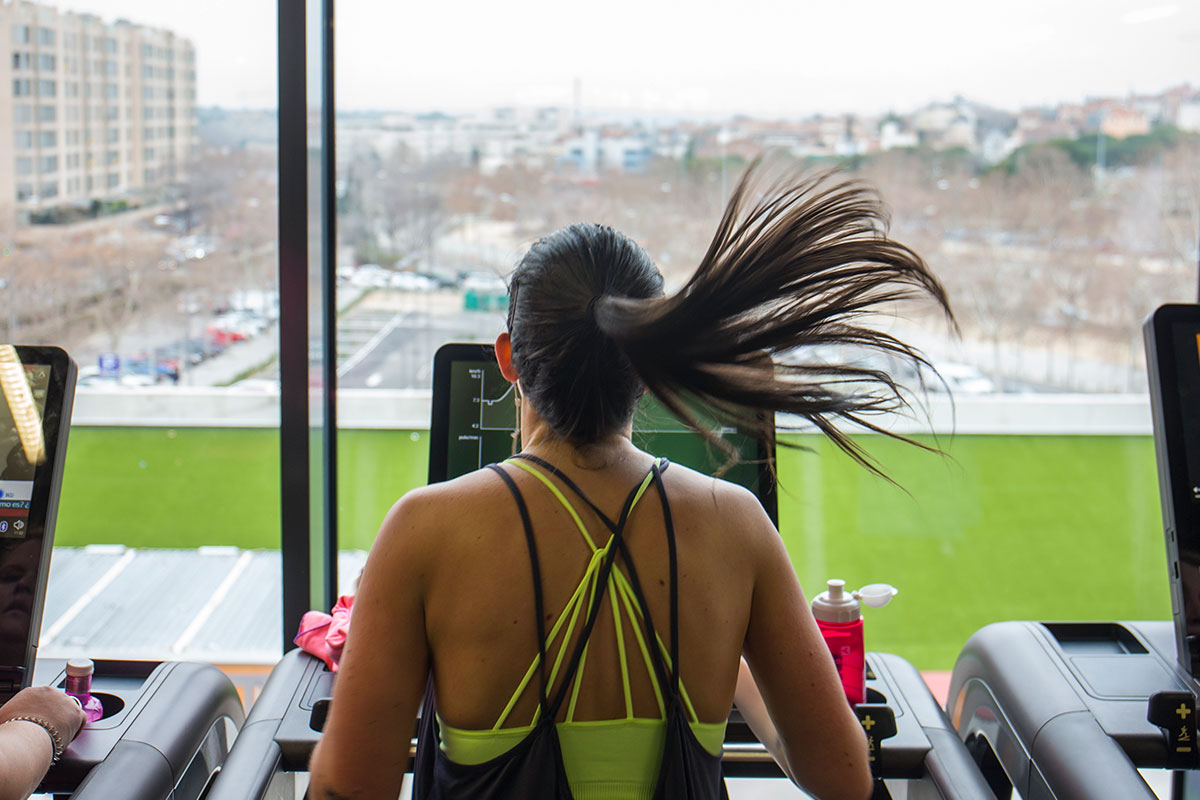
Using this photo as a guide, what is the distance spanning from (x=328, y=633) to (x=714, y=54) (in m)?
1.95

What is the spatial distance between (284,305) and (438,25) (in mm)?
1021

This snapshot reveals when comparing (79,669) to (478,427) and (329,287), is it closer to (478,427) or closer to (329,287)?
(478,427)

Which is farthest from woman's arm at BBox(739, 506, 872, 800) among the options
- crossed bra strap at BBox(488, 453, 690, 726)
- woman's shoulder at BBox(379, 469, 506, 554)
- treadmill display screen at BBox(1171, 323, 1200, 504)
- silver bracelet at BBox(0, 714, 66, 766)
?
silver bracelet at BBox(0, 714, 66, 766)

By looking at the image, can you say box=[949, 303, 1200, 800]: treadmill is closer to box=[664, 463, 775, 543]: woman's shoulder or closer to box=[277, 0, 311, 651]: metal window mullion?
box=[664, 463, 775, 543]: woman's shoulder

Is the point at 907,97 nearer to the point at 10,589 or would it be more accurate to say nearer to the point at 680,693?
the point at 680,693

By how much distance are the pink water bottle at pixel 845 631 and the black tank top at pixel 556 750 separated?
446 millimetres

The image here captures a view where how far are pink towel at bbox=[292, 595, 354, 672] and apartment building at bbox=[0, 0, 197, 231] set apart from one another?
52.3 inches

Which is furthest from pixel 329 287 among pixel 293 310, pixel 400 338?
pixel 400 338

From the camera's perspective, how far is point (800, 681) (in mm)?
1088

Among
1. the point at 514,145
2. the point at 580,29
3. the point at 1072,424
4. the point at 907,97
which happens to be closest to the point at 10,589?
the point at 514,145

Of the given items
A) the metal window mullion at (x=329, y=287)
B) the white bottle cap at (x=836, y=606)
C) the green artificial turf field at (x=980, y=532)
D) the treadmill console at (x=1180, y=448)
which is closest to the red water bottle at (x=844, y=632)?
the white bottle cap at (x=836, y=606)

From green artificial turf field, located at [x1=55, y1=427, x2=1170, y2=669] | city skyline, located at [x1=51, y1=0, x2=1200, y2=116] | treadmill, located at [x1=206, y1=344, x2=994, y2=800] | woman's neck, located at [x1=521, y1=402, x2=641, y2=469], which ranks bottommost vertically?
green artificial turf field, located at [x1=55, y1=427, x2=1170, y2=669]

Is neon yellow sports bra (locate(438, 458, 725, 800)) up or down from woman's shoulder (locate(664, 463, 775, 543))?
down

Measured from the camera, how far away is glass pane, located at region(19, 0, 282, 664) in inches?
92.3
